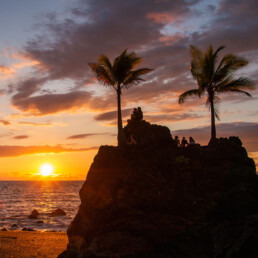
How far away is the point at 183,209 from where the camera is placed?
1928 cm

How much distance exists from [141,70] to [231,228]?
15564 mm

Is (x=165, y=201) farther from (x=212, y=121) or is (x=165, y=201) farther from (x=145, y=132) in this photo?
(x=212, y=121)

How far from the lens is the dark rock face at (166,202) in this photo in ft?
55.5

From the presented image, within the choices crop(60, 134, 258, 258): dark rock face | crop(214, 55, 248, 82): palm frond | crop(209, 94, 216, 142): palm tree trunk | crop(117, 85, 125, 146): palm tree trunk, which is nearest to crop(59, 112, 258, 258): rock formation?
crop(60, 134, 258, 258): dark rock face

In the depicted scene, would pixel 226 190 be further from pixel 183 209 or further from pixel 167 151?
pixel 167 151

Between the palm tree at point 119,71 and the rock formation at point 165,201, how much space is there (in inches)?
195

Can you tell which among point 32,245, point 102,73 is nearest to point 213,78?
point 102,73

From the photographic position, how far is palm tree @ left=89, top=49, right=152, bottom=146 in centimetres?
2553

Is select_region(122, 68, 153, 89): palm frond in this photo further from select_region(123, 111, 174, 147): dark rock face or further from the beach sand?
the beach sand

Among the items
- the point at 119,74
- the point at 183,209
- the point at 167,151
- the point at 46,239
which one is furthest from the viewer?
the point at 46,239

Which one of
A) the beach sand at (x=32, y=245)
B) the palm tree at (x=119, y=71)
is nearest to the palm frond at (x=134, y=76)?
the palm tree at (x=119, y=71)

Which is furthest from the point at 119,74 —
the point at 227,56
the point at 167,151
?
the point at 227,56

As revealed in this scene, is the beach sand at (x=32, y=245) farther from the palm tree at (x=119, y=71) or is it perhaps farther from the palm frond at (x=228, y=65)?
the palm frond at (x=228, y=65)

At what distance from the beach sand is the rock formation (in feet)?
31.7
